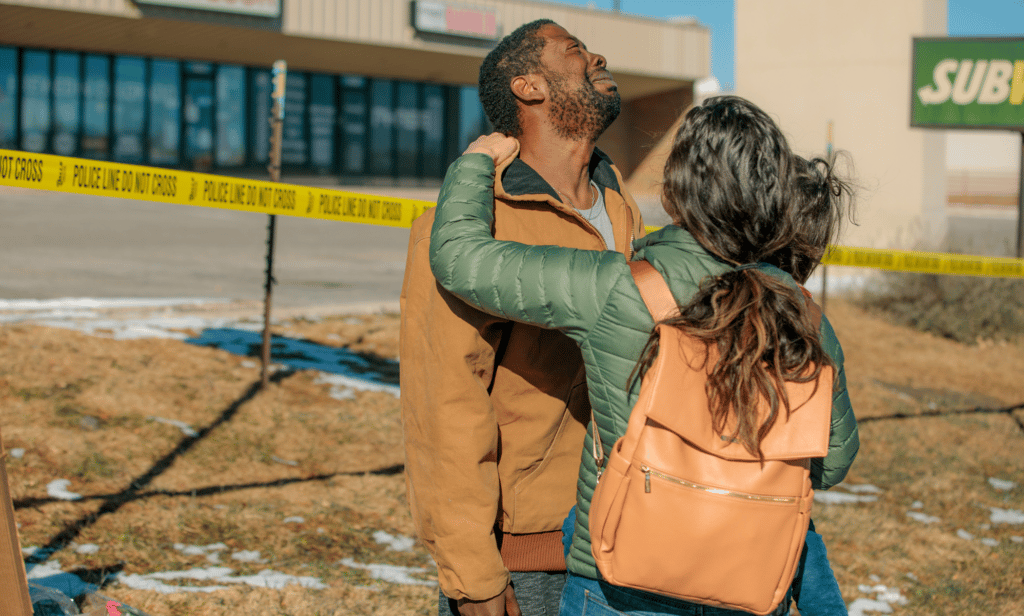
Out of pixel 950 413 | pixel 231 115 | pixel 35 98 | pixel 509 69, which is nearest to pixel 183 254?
pixel 950 413

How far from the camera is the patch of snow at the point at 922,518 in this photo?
4695mm

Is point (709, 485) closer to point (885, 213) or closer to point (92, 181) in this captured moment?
point (92, 181)

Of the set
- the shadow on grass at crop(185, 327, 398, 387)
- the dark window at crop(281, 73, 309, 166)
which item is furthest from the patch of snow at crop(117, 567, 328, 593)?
the dark window at crop(281, 73, 309, 166)

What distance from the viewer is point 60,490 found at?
3.96 metres

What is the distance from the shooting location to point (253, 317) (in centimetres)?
731

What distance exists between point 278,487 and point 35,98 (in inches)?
835

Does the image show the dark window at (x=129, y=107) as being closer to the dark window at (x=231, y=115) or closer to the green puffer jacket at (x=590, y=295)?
the dark window at (x=231, y=115)

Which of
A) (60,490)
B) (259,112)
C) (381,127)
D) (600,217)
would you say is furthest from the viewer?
(381,127)

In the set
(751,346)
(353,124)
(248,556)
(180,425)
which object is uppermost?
(353,124)

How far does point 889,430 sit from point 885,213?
36.3 feet

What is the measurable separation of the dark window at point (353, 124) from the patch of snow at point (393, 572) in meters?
23.4

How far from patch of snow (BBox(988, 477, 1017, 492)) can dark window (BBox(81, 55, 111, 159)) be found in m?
22.1

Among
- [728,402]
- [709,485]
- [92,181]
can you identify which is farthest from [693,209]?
[92,181]

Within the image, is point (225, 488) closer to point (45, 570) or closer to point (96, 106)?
point (45, 570)
